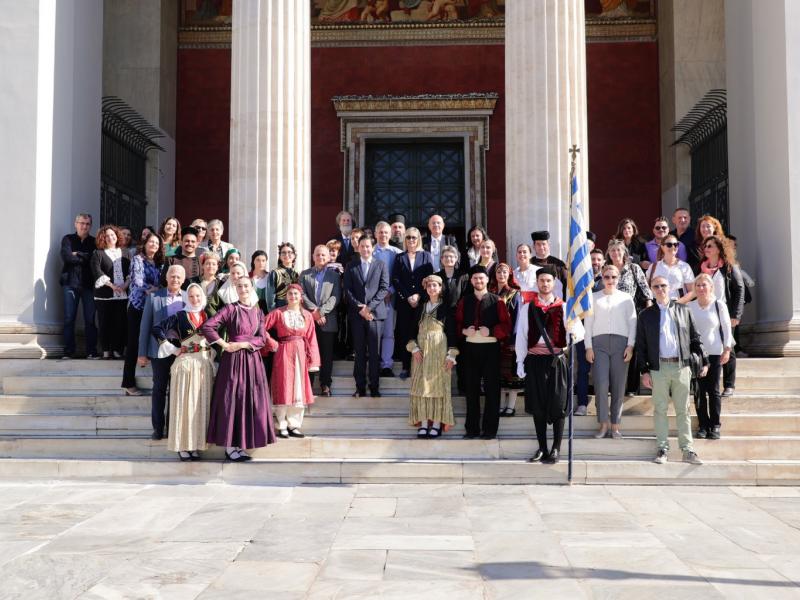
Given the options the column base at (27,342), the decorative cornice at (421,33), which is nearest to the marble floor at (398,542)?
the column base at (27,342)

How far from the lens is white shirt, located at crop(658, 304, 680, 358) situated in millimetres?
8812

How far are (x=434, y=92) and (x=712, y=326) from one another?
957cm

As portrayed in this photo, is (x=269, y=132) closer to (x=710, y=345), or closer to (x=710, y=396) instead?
(x=710, y=345)

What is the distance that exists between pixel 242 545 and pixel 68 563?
113 centimetres

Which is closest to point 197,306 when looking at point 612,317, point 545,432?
point 545,432

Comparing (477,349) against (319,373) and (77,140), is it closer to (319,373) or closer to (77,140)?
(319,373)

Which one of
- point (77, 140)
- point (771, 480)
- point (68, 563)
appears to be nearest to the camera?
point (68, 563)

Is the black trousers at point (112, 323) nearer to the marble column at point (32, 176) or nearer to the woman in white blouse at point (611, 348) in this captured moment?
the marble column at point (32, 176)

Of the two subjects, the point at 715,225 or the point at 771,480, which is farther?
the point at 715,225

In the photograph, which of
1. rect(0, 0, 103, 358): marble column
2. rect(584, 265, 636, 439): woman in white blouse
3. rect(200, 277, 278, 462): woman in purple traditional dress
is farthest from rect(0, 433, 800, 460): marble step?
rect(0, 0, 103, 358): marble column

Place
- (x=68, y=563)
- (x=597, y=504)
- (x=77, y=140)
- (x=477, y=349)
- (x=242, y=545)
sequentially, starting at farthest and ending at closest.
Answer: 1. (x=77, y=140)
2. (x=477, y=349)
3. (x=597, y=504)
4. (x=242, y=545)
5. (x=68, y=563)

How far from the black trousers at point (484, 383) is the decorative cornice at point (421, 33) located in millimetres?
9872

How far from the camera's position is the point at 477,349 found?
9273 millimetres

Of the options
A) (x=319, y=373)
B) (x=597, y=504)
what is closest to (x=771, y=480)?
(x=597, y=504)
